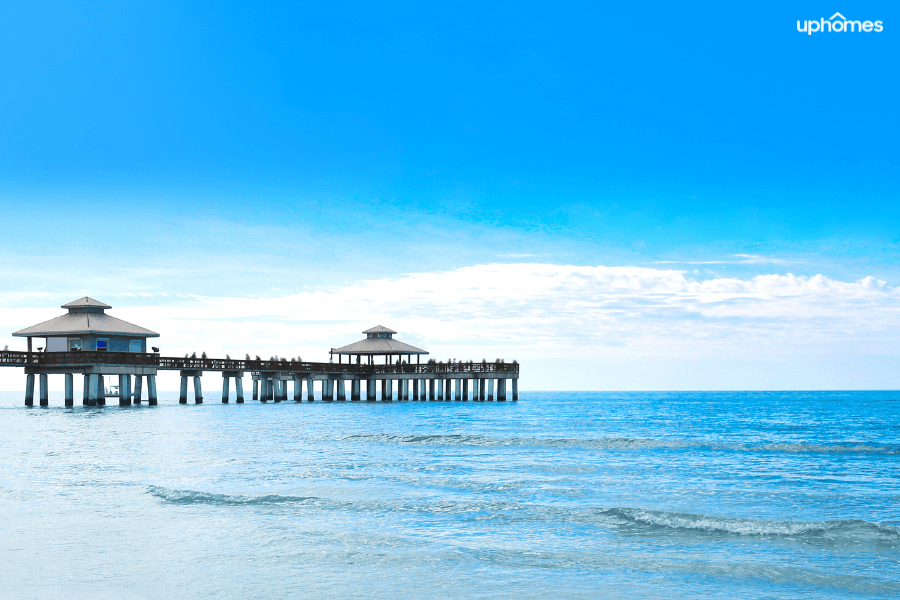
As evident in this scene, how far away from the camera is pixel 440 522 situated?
13.1 metres

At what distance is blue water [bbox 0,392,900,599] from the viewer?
31.3ft

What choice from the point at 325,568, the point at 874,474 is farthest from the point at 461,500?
the point at 874,474

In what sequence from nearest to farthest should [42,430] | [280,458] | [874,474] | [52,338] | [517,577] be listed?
[517,577]
[874,474]
[280,458]
[42,430]
[52,338]

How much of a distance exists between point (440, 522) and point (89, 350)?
4399cm

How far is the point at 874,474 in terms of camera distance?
20328mm

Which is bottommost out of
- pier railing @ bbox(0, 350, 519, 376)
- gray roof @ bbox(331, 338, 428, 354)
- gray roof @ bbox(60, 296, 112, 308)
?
pier railing @ bbox(0, 350, 519, 376)

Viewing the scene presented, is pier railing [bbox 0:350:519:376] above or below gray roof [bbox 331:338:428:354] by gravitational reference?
below

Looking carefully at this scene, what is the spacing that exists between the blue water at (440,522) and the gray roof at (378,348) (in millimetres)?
41369

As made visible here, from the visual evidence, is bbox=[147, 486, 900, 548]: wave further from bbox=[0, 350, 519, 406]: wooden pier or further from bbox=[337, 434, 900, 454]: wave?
bbox=[0, 350, 519, 406]: wooden pier

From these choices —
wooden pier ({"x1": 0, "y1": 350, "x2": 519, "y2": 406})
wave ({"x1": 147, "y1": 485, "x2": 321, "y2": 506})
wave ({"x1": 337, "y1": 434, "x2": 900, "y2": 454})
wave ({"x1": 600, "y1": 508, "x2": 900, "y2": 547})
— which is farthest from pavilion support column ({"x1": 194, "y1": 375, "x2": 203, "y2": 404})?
wave ({"x1": 600, "y1": 508, "x2": 900, "y2": 547})

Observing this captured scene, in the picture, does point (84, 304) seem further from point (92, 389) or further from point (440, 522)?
point (440, 522)

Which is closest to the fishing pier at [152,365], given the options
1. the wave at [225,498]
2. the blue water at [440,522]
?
the blue water at [440,522]

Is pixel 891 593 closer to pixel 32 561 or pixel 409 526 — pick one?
pixel 409 526

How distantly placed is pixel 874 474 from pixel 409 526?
13280 millimetres
